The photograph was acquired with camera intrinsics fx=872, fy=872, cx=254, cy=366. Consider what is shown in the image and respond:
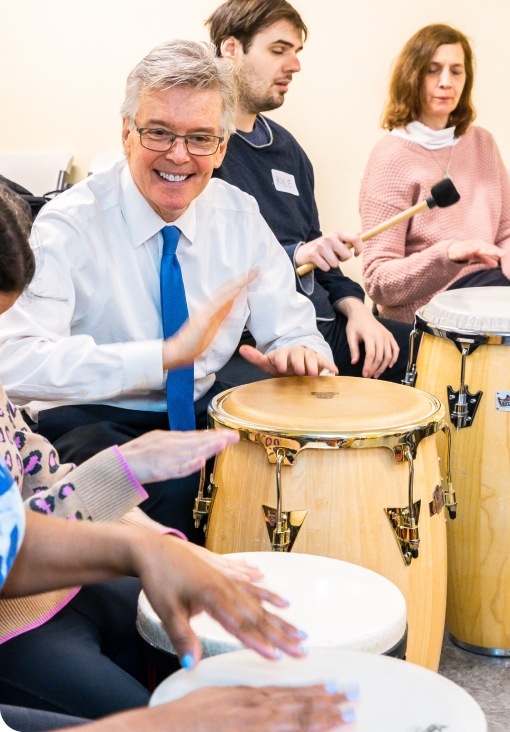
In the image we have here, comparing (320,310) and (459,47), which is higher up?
(459,47)

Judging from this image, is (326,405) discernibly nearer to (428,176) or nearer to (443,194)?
(443,194)

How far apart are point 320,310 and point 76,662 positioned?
1354mm

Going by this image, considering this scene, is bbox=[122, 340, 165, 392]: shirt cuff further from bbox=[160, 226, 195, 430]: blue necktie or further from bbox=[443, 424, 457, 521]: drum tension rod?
bbox=[443, 424, 457, 521]: drum tension rod

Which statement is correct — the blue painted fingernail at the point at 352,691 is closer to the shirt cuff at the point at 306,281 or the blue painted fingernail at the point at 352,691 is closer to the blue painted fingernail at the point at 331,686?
the blue painted fingernail at the point at 331,686

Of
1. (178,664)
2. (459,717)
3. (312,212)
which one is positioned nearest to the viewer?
(459,717)

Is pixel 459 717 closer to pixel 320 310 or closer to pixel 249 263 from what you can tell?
pixel 249 263

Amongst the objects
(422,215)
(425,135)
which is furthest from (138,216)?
(425,135)

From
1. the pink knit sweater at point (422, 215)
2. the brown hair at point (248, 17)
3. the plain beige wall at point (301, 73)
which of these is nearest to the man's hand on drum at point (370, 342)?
the pink knit sweater at point (422, 215)

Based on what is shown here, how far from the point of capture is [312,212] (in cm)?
246

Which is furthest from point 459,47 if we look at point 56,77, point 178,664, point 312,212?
point 178,664

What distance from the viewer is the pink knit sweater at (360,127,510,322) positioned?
8.38 ft

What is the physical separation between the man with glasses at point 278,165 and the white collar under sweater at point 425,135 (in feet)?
1.64

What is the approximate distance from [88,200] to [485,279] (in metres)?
1.41

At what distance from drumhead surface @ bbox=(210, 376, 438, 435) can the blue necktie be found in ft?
0.55
